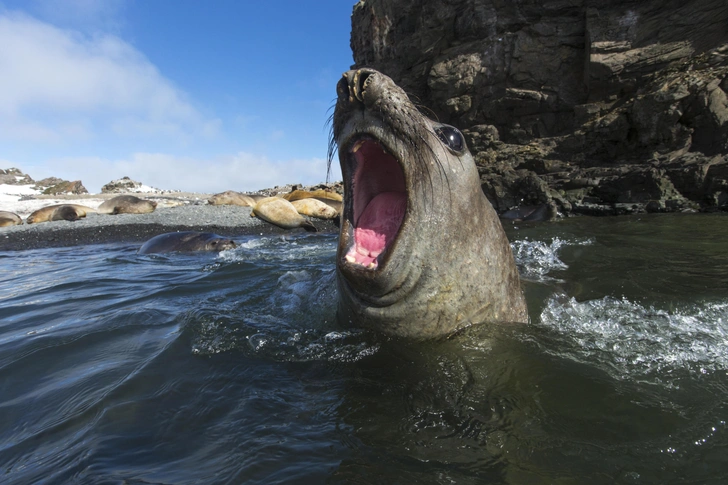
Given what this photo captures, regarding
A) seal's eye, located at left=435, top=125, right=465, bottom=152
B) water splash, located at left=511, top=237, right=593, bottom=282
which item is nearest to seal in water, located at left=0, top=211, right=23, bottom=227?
water splash, located at left=511, top=237, right=593, bottom=282

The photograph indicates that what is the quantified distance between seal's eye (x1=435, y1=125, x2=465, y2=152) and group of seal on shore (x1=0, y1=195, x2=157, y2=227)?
1581 centimetres

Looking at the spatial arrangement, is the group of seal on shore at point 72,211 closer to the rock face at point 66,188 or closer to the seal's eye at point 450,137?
the rock face at point 66,188

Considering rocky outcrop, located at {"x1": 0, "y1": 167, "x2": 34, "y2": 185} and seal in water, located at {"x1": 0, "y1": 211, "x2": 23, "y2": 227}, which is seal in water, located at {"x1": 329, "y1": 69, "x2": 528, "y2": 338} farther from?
rocky outcrop, located at {"x1": 0, "y1": 167, "x2": 34, "y2": 185}

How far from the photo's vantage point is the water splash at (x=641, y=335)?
8.20ft

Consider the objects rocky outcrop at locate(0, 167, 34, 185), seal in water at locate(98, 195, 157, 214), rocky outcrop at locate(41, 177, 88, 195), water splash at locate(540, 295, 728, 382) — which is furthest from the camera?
rocky outcrop at locate(0, 167, 34, 185)

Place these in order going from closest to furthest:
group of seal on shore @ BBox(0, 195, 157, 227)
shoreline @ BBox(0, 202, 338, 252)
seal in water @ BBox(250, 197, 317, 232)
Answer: shoreline @ BBox(0, 202, 338, 252)
seal in water @ BBox(250, 197, 317, 232)
group of seal on shore @ BBox(0, 195, 157, 227)

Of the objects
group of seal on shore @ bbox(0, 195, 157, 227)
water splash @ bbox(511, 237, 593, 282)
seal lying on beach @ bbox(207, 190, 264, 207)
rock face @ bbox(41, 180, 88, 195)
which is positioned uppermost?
rock face @ bbox(41, 180, 88, 195)

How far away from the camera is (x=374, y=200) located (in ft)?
10.2

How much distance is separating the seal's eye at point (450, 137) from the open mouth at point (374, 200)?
340 mm

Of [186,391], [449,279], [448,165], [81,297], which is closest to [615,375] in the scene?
[449,279]

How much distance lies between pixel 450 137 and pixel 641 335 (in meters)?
1.81

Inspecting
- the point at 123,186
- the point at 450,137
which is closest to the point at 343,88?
the point at 450,137

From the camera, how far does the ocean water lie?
1751mm

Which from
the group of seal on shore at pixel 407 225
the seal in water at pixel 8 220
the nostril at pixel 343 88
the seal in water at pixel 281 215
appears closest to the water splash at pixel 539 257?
the group of seal on shore at pixel 407 225
